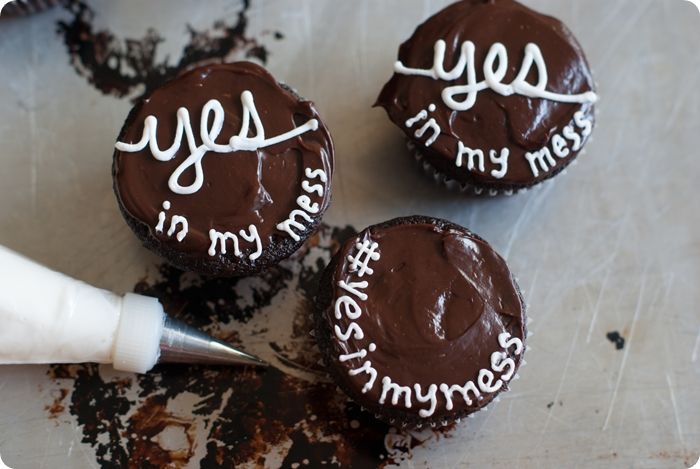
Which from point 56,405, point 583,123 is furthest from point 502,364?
point 56,405

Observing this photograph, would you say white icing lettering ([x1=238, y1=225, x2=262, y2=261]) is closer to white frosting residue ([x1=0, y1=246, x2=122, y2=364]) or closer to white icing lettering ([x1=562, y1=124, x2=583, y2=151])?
white frosting residue ([x1=0, y1=246, x2=122, y2=364])

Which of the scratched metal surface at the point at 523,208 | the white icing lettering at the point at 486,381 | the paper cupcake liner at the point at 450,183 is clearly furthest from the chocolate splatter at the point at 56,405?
the paper cupcake liner at the point at 450,183

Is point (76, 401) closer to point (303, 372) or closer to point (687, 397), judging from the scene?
point (303, 372)

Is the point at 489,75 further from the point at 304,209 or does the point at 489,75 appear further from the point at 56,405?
the point at 56,405

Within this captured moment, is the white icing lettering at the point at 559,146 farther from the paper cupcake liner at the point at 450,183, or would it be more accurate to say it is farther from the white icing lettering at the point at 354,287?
the white icing lettering at the point at 354,287

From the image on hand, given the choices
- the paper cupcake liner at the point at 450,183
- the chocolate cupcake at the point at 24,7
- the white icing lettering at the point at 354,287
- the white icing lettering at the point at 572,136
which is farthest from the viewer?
the chocolate cupcake at the point at 24,7

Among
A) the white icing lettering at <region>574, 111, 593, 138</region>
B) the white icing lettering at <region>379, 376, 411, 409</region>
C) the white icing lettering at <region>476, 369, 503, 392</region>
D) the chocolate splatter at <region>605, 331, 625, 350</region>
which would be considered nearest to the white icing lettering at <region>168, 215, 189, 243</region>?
the white icing lettering at <region>379, 376, 411, 409</region>
